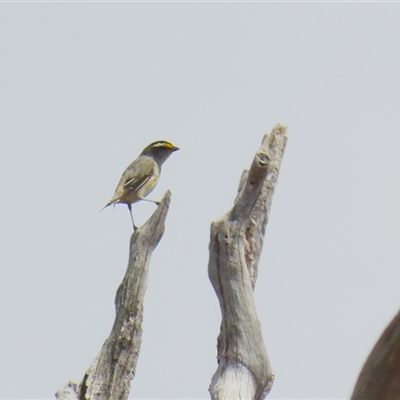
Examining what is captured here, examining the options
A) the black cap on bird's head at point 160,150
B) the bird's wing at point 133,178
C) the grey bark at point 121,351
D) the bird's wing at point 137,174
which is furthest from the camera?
the black cap on bird's head at point 160,150

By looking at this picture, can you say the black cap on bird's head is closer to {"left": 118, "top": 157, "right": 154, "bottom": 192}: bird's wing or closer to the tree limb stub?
{"left": 118, "top": 157, "right": 154, "bottom": 192}: bird's wing

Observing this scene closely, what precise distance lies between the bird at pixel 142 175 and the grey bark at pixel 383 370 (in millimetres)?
7200

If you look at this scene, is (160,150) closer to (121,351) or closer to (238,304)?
(121,351)

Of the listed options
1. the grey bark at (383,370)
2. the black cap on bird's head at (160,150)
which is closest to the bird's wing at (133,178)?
the black cap on bird's head at (160,150)

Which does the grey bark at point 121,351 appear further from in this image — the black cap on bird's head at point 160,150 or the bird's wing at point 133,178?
the black cap on bird's head at point 160,150

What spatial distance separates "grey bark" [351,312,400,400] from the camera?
279cm

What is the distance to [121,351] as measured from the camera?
6438 mm

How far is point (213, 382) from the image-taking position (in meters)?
5.12

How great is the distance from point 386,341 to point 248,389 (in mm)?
2342

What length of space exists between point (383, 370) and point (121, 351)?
13.0 feet

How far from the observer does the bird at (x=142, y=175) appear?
11.0 meters

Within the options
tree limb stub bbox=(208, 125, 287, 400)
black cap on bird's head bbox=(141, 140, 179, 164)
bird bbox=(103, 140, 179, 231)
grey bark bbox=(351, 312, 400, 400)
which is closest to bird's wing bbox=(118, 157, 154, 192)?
bird bbox=(103, 140, 179, 231)

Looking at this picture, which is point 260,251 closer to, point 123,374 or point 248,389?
point 248,389

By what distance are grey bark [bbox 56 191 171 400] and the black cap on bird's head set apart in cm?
596
